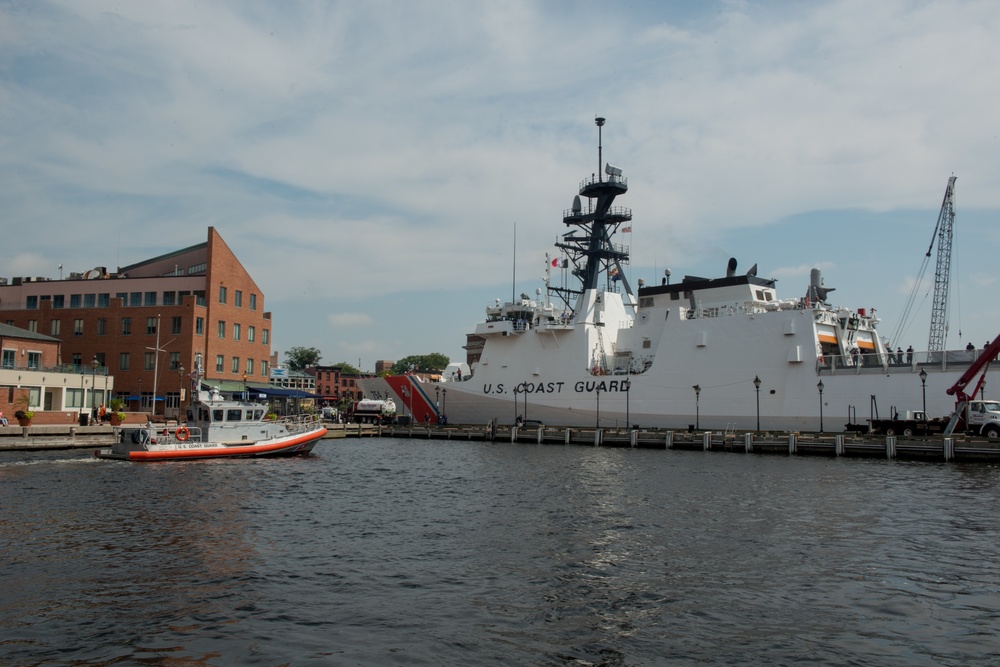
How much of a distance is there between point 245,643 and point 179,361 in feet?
140

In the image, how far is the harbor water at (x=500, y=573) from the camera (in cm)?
889

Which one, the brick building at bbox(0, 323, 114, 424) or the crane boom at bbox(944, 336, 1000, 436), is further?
the brick building at bbox(0, 323, 114, 424)

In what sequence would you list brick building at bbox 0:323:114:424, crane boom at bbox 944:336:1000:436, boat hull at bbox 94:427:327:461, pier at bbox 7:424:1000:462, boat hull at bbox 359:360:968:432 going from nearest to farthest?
boat hull at bbox 94:427:327:461
pier at bbox 7:424:1000:462
crane boom at bbox 944:336:1000:436
boat hull at bbox 359:360:968:432
brick building at bbox 0:323:114:424

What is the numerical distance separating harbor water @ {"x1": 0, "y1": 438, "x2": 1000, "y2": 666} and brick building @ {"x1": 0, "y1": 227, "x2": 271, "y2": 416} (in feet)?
85.1

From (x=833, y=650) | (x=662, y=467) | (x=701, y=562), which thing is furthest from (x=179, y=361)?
(x=833, y=650)

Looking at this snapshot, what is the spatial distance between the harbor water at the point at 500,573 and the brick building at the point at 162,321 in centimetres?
2593

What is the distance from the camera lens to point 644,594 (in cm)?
1098

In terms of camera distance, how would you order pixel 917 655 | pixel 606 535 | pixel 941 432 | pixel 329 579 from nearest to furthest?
pixel 917 655
pixel 329 579
pixel 606 535
pixel 941 432

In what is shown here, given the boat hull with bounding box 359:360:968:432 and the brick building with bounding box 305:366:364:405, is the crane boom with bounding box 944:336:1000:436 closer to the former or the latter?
the boat hull with bounding box 359:360:968:432

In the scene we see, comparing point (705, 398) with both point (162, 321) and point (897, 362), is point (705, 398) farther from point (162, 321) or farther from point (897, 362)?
point (162, 321)

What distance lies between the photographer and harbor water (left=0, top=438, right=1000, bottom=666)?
8.89 meters

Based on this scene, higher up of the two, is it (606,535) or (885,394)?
(885,394)

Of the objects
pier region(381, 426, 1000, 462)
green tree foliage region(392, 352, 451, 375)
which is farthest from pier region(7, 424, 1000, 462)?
green tree foliage region(392, 352, 451, 375)

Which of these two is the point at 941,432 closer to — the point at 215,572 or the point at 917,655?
the point at 917,655
